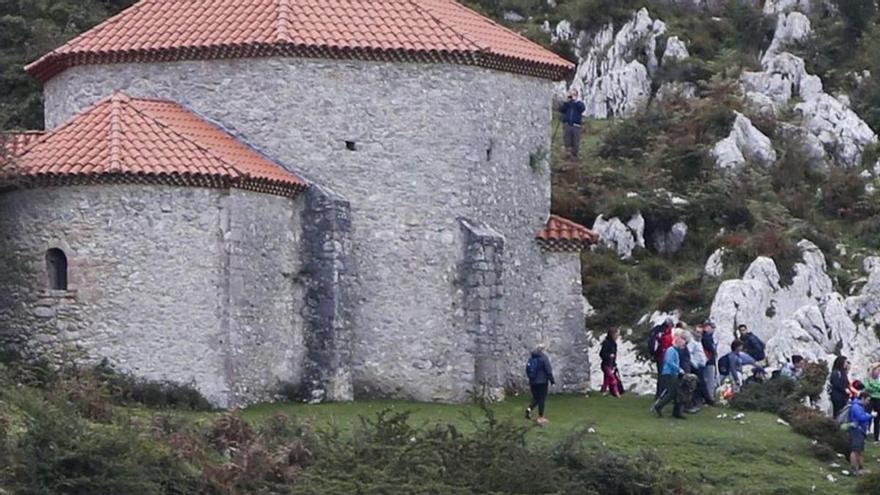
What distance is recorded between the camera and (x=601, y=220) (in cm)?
6456

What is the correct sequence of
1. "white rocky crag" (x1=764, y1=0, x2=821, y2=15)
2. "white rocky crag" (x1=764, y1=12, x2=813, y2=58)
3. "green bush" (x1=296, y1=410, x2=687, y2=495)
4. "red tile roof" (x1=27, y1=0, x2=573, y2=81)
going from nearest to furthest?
1. "green bush" (x1=296, y1=410, x2=687, y2=495)
2. "red tile roof" (x1=27, y1=0, x2=573, y2=81)
3. "white rocky crag" (x1=764, y1=12, x2=813, y2=58)
4. "white rocky crag" (x1=764, y1=0, x2=821, y2=15)

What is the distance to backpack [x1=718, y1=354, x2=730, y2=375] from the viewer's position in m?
54.2

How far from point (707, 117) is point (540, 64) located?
14.9m

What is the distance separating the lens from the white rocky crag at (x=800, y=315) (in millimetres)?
57344

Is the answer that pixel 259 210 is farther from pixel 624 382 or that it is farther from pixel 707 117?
pixel 707 117

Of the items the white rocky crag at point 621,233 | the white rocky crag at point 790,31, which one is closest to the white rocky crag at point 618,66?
the white rocky crag at point 790,31

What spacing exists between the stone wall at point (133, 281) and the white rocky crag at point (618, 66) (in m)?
25.8

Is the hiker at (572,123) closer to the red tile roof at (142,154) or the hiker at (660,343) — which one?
the hiker at (660,343)

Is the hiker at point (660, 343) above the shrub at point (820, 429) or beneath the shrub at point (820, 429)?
above

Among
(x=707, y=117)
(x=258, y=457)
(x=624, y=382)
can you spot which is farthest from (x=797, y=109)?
(x=258, y=457)

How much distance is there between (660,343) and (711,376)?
1332 mm

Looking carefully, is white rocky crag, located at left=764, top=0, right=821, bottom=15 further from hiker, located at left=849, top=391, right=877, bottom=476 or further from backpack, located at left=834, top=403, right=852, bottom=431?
hiker, located at left=849, top=391, right=877, bottom=476

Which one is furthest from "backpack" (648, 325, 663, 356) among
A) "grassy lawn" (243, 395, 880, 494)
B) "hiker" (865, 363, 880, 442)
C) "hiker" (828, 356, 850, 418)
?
"hiker" (865, 363, 880, 442)

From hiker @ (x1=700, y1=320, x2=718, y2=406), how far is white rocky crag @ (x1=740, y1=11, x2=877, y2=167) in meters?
15.8
